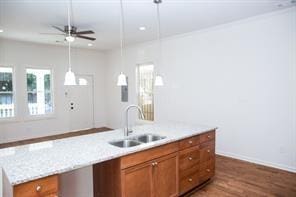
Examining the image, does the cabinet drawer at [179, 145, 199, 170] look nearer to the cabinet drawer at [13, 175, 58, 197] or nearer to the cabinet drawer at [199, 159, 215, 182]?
the cabinet drawer at [199, 159, 215, 182]

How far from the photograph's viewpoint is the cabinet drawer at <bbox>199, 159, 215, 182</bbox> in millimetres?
2985

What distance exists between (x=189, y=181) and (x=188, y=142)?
533mm

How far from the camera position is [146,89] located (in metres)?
6.45

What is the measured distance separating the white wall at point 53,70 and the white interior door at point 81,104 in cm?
16

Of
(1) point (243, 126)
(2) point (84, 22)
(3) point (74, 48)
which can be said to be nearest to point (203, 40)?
(1) point (243, 126)

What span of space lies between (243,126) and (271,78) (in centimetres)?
107

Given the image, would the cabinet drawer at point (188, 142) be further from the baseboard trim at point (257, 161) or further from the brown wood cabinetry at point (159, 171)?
the baseboard trim at point (257, 161)

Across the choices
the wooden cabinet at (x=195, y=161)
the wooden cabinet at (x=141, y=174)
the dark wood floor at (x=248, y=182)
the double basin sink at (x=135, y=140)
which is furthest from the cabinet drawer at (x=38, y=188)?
the dark wood floor at (x=248, y=182)

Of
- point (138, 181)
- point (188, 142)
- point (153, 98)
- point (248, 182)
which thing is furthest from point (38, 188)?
point (153, 98)

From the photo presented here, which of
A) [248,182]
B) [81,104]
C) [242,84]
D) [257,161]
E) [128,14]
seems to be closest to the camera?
[248,182]

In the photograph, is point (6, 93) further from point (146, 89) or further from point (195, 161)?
point (195, 161)

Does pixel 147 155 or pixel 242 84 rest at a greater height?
pixel 242 84

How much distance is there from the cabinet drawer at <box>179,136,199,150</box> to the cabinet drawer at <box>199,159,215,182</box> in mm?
401

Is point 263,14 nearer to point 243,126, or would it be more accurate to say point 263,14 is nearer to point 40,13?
point 243,126
